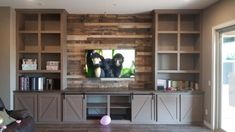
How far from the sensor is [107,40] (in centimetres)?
652

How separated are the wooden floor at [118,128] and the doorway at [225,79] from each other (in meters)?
0.53

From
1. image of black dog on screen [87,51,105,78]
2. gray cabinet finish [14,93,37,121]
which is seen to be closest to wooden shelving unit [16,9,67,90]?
gray cabinet finish [14,93,37,121]

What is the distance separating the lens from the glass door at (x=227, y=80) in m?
4.82

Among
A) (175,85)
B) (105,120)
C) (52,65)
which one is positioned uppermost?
(52,65)

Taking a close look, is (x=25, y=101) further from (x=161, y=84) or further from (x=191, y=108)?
(x=191, y=108)

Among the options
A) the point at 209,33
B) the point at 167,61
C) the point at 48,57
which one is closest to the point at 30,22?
the point at 48,57

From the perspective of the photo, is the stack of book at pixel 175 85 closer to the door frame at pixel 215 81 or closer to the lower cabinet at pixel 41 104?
the door frame at pixel 215 81

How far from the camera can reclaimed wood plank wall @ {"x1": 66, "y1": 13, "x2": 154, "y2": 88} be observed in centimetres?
650

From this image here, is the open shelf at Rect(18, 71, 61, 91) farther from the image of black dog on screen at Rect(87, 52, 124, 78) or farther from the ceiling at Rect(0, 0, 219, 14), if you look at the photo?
the ceiling at Rect(0, 0, 219, 14)

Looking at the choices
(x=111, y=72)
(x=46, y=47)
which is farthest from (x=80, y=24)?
(x=111, y=72)

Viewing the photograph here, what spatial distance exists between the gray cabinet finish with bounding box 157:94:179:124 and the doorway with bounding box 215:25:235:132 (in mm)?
936

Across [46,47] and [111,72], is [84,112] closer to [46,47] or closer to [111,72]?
[111,72]

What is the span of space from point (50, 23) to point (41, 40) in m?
0.49

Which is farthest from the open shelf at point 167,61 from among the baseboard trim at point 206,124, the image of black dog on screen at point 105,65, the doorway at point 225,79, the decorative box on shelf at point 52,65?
the decorative box on shelf at point 52,65
